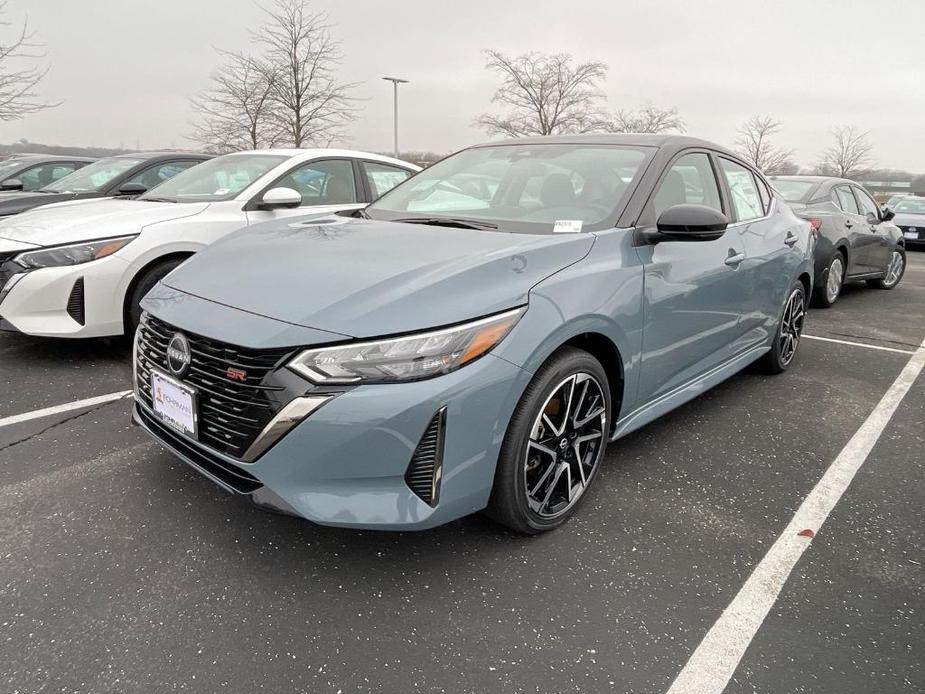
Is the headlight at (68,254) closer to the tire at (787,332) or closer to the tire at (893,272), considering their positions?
the tire at (787,332)

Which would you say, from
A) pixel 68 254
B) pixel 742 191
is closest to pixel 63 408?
pixel 68 254

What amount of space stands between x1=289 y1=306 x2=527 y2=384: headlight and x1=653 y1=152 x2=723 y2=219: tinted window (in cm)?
142

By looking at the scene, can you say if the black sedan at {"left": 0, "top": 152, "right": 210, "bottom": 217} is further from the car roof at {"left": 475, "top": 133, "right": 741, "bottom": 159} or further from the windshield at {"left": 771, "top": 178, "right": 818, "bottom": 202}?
the windshield at {"left": 771, "top": 178, "right": 818, "bottom": 202}

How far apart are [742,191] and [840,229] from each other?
386 cm

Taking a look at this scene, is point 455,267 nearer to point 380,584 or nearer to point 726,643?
point 380,584

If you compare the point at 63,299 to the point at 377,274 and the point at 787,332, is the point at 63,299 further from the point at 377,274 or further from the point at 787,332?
the point at 787,332

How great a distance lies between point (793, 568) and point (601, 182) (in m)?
1.75

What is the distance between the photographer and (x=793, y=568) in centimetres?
223

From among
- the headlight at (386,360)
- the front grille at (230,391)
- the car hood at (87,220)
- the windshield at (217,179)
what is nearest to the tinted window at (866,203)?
the windshield at (217,179)

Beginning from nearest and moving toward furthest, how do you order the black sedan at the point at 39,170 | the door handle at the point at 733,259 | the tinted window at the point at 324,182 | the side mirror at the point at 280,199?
1. the door handle at the point at 733,259
2. the side mirror at the point at 280,199
3. the tinted window at the point at 324,182
4. the black sedan at the point at 39,170

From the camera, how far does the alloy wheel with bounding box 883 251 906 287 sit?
8.31 meters

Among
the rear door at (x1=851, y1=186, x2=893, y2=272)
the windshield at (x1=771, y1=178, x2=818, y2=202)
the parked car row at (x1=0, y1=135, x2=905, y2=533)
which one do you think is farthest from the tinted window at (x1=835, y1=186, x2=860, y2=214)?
the parked car row at (x1=0, y1=135, x2=905, y2=533)

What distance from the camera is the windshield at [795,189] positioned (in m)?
6.84

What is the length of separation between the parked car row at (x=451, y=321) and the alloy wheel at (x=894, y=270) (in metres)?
5.56
